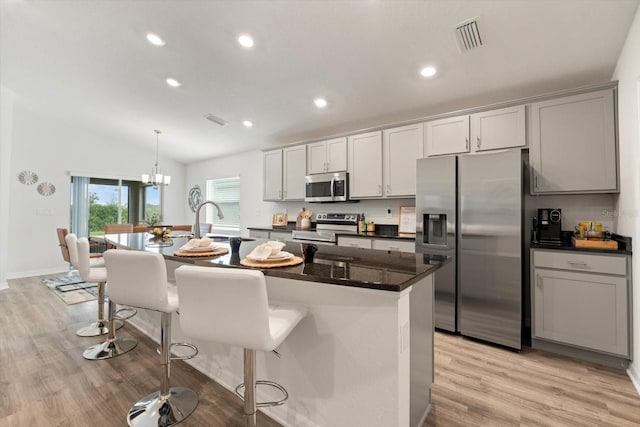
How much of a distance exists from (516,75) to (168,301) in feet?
10.9

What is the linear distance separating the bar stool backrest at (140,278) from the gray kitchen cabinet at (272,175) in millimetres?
3321

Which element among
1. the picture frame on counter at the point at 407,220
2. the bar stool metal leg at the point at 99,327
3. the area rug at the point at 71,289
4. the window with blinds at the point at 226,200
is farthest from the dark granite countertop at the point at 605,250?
the area rug at the point at 71,289

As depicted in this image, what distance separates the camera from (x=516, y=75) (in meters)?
2.62

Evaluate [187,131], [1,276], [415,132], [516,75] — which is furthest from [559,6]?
[1,276]

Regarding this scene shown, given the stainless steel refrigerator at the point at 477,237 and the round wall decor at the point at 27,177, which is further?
the round wall decor at the point at 27,177

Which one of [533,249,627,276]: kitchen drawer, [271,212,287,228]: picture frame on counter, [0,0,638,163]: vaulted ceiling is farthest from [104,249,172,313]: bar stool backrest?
[271,212,287,228]: picture frame on counter

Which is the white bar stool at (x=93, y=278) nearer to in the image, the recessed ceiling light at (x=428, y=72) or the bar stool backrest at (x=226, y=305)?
the bar stool backrest at (x=226, y=305)

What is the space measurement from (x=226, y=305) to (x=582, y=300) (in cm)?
276

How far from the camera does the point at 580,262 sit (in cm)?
231

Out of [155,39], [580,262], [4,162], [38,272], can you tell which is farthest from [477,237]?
[38,272]

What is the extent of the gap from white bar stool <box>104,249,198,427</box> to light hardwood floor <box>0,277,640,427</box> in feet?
0.34

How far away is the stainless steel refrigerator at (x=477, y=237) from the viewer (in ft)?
8.23

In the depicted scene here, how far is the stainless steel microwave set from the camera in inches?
158

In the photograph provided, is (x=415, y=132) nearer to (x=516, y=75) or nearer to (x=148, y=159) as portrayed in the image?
(x=516, y=75)
